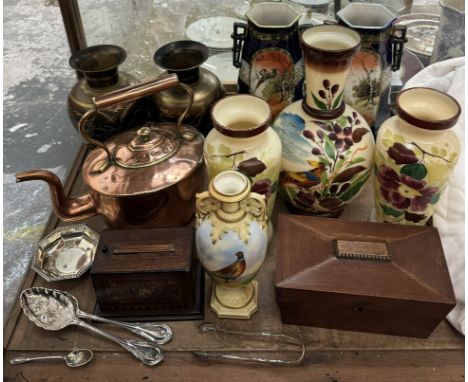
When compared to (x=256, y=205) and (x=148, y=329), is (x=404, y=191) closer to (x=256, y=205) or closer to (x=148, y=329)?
(x=256, y=205)

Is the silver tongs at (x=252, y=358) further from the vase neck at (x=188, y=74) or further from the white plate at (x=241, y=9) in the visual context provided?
the white plate at (x=241, y=9)

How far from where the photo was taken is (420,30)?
4.00 ft

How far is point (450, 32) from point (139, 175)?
0.75 meters

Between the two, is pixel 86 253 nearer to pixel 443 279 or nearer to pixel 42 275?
pixel 42 275

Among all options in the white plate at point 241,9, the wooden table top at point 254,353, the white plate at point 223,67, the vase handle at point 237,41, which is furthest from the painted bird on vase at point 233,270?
the white plate at point 241,9

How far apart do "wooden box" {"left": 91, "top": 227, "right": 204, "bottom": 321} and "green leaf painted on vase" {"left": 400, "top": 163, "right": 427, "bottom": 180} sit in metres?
0.33

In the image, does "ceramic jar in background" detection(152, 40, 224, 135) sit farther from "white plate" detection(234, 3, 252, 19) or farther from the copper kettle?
"white plate" detection(234, 3, 252, 19)

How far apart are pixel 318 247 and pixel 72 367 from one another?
1.30 feet

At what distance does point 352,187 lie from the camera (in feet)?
→ 2.47

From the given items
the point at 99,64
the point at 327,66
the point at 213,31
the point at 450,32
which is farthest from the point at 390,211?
the point at 213,31

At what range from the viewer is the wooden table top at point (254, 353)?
0.64 metres

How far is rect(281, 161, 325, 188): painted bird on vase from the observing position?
2.34 ft

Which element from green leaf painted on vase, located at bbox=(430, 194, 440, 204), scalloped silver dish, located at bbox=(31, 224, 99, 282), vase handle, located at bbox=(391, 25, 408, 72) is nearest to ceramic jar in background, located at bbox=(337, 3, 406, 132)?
vase handle, located at bbox=(391, 25, 408, 72)

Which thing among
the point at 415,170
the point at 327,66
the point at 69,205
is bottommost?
the point at 69,205
